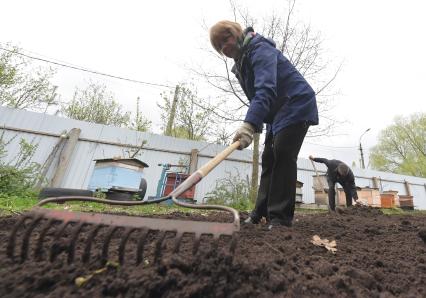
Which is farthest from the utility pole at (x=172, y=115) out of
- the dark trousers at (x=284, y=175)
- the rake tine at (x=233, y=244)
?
the rake tine at (x=233, y=244)

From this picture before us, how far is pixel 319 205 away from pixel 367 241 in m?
7.97

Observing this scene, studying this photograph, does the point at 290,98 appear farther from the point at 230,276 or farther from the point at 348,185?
the point at 348,185

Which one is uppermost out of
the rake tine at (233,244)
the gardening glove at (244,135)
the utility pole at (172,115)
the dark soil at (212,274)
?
the utility pole at (172,115)

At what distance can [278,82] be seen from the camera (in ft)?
8.52

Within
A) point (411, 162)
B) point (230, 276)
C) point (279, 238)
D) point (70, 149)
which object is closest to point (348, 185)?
point (279, 238)

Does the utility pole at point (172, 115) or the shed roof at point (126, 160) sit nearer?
the shed roof at point (126, 160)

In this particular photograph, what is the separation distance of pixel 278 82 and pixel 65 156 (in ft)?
26.9

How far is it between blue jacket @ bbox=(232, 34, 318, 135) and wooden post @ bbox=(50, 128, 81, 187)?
7.81 m

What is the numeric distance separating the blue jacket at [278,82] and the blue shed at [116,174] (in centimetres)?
537

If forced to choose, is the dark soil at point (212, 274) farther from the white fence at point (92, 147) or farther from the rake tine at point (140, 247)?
the white fence at point (92, 147)

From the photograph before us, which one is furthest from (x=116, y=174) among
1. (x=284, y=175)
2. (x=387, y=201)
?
(x=387, y=201)

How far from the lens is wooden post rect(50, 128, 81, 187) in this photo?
841 centimetres

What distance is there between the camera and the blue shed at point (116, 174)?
7.10 meters

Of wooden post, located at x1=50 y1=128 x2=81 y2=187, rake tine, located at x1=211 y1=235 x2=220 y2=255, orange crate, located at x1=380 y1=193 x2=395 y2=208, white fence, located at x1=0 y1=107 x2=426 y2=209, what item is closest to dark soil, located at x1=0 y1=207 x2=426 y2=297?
rake tine, located at x1=211 y1=235 x2=220 y2=255
